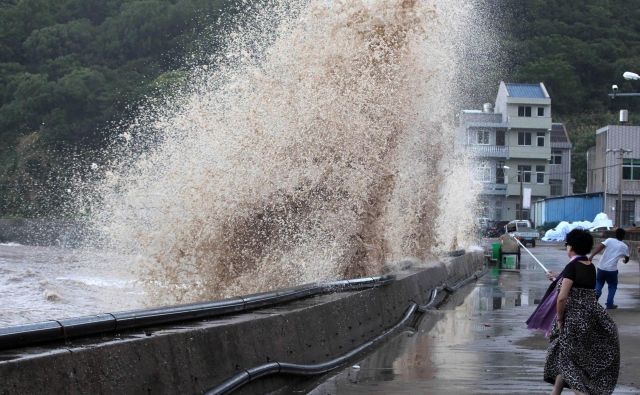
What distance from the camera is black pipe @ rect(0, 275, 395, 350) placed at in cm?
578

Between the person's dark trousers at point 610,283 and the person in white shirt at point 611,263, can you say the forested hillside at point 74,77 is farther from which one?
the person's dark trousers at point 610,283

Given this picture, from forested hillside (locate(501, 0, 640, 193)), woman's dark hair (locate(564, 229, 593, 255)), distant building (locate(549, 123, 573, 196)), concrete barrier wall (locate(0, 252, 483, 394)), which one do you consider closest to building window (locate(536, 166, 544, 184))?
distant building (locate(549, 123, 573, 196))

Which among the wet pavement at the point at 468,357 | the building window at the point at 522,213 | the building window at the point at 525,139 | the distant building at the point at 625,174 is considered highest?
the building window at the point at 525,139

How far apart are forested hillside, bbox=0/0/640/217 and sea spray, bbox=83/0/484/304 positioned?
2044 inches

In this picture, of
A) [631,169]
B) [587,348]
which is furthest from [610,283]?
[631,169]

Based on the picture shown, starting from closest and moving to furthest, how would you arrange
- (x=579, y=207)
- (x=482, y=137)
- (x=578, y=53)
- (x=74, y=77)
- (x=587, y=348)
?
(x=587, y=348) < (x=579, y=207) < (x=482, y=137) < (x=74, y=77) < (x=578, y=53)

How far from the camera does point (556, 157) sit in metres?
112

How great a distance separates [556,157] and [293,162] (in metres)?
98.1

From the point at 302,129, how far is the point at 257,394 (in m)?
9.57

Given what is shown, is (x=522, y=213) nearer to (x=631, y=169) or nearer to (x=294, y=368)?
(x=631, y=169)

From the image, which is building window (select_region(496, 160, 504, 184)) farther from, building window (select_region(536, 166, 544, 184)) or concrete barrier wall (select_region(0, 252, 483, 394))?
concrete barrier wall (select_region(0, 252, 483, 394))

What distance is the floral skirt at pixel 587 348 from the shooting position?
27.6 feet

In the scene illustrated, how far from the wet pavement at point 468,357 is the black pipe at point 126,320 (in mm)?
935

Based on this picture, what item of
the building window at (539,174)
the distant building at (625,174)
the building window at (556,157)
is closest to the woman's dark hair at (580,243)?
the distant building at (625,174)
